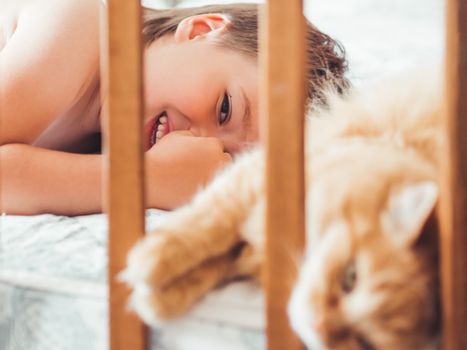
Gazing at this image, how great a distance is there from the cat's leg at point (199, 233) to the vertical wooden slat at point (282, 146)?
0.22 feet

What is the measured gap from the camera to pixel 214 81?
123 cm

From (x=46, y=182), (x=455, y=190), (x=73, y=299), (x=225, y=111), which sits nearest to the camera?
(x=455, y=190)

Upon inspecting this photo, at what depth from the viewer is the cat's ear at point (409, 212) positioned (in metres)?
0.58

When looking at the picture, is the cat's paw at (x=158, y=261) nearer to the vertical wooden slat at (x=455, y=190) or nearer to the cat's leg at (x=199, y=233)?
the cat's leg at (x=199, y=233)

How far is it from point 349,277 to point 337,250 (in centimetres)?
3

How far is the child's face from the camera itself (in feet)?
4.03

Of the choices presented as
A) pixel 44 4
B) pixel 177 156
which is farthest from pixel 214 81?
pixel 44 4

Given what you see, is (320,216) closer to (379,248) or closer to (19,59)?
(379,248)

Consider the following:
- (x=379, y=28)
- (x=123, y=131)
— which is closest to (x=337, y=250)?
(x=123, y=131)

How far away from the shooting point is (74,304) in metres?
0.74

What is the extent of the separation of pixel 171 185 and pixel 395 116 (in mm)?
415

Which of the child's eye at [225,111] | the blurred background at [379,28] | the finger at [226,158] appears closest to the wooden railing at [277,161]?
the finger at [226,158]

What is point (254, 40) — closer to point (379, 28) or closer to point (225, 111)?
point (225, 111)

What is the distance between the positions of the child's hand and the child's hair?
0.25 meters
